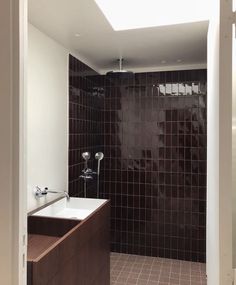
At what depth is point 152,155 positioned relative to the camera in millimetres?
3438

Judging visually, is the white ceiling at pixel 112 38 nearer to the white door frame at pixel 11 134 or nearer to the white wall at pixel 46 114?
the white wall at pixel 46 114

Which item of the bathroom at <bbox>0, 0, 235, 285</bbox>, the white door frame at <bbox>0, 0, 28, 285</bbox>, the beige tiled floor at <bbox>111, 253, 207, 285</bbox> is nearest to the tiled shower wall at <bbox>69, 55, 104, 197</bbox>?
the bathroom at <bbox>0, 0, 235, 285</bbox>

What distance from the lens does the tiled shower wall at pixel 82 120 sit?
2854 millimetres

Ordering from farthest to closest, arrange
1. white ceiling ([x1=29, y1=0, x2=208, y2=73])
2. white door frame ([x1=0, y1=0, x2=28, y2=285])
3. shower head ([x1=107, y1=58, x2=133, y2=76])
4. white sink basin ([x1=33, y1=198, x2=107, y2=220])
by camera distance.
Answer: shower head ([x1=107, y1=58, x2=133, y2=76])
white sink basin ([x1=33, y1=198, x2=107, y2=220])
white ceiling ([x1=29, y1=0, x2=208, y2=73])
white door frame ([x1=0, y1=0, x2=28, y2=285])

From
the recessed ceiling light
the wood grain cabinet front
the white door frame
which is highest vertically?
the recessed ceiling light

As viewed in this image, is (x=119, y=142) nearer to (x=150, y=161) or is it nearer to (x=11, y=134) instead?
(x=150, y=161)

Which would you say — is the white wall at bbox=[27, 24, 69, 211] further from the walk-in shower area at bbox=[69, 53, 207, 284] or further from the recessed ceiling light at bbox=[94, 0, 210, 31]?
the recessed ceiling light at bbox=[94, 0, 210, 31]

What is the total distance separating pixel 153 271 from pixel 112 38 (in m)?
2.56

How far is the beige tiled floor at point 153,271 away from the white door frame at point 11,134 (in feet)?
6.82

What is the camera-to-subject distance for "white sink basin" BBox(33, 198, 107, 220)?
241cm

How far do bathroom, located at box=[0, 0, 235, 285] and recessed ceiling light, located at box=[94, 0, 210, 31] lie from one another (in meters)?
0.01

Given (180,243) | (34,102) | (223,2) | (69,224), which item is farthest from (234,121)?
(180,243)

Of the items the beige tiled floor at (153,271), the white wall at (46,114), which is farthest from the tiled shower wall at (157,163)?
the white wall at (46,114)

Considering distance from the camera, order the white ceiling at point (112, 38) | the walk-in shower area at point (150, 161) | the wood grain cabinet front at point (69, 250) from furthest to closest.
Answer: the walk-in shower area at point (150, 161)
the white ceiling at point (112, 38)
the wood grain cabinet front at point (69, 250)
